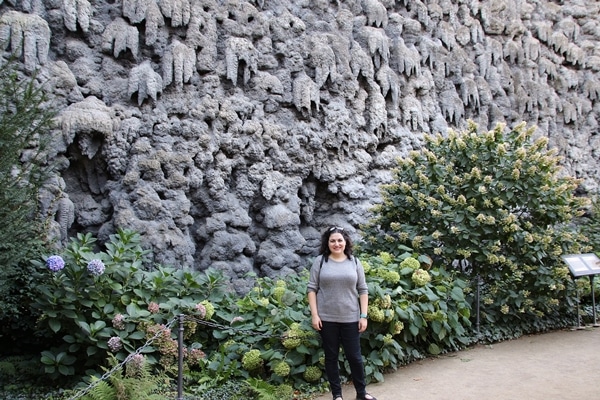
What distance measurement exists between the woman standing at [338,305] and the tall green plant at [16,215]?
254 cm

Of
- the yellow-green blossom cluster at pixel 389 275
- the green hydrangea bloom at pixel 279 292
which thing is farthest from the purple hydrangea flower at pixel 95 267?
the yellow-green blossom cluster at pixel 389 275

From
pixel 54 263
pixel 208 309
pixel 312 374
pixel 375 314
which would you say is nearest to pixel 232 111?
pixel 208 309

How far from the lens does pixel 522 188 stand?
252 inches

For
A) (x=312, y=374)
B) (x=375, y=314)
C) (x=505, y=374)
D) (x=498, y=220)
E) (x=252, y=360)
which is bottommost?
(x=505, y=374)

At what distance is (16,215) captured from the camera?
4.15 metres

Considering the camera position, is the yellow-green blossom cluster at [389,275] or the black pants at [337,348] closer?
the black pants at [337,348]

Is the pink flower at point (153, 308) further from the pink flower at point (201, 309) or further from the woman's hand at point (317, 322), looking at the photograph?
the woman's hand at point (317, 322)

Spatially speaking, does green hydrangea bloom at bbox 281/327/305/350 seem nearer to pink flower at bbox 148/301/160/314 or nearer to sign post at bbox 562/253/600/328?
pink flower at bbox 148/301/160/314

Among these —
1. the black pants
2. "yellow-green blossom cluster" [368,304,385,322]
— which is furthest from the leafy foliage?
"yellow-green blossom cluster" [368,304,385,322]

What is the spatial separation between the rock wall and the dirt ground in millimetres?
2675

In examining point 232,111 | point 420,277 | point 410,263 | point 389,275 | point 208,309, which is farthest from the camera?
point 232,111

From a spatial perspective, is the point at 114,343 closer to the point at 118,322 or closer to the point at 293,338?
the point at 118,322

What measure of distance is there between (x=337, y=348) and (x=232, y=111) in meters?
4.08

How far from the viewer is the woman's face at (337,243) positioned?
4.08 metres
